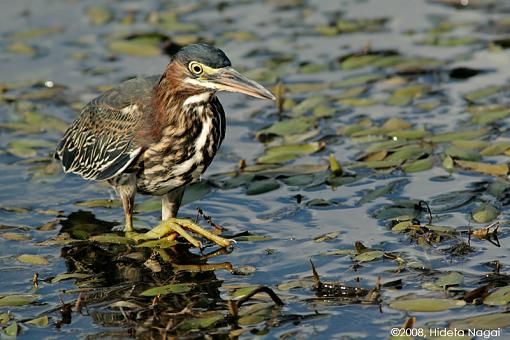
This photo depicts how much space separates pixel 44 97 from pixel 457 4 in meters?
5.78

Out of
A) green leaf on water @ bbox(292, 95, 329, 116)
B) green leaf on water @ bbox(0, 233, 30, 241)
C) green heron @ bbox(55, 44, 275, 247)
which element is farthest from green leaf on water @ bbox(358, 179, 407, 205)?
green leaf on water @ bbox(0, 233, 30, 241)

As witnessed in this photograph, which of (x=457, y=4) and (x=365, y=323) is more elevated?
(x=457, y=4)

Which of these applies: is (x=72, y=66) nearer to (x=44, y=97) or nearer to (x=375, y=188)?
(x=44, y=97)

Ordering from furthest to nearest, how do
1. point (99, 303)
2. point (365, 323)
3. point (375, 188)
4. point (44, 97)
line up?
1. point (44, 97)
2. point (375, 188)
3. point (99, 303)
4. point (365, 323)

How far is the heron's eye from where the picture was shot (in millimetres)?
7941

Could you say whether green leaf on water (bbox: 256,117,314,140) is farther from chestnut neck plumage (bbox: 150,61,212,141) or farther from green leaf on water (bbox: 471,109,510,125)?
chestnut neck plumage (bbox: 150,61,212,141)

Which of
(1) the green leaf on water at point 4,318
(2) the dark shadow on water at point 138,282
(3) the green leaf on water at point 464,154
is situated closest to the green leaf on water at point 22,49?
(2) the dark shadow on water at point 138,282

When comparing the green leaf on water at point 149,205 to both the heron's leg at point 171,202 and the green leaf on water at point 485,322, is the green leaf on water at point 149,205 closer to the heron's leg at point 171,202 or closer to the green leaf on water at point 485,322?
the heron's leg at point 171,202

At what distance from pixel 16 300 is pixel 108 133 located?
1950mm

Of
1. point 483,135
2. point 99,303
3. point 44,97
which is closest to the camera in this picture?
point 99,303

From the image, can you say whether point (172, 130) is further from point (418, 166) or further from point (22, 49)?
point (22, 49)

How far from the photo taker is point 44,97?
39.0 ft

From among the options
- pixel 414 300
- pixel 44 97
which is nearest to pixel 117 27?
pixel 44 97

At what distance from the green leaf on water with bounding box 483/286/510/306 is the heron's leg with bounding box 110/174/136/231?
3.13m
